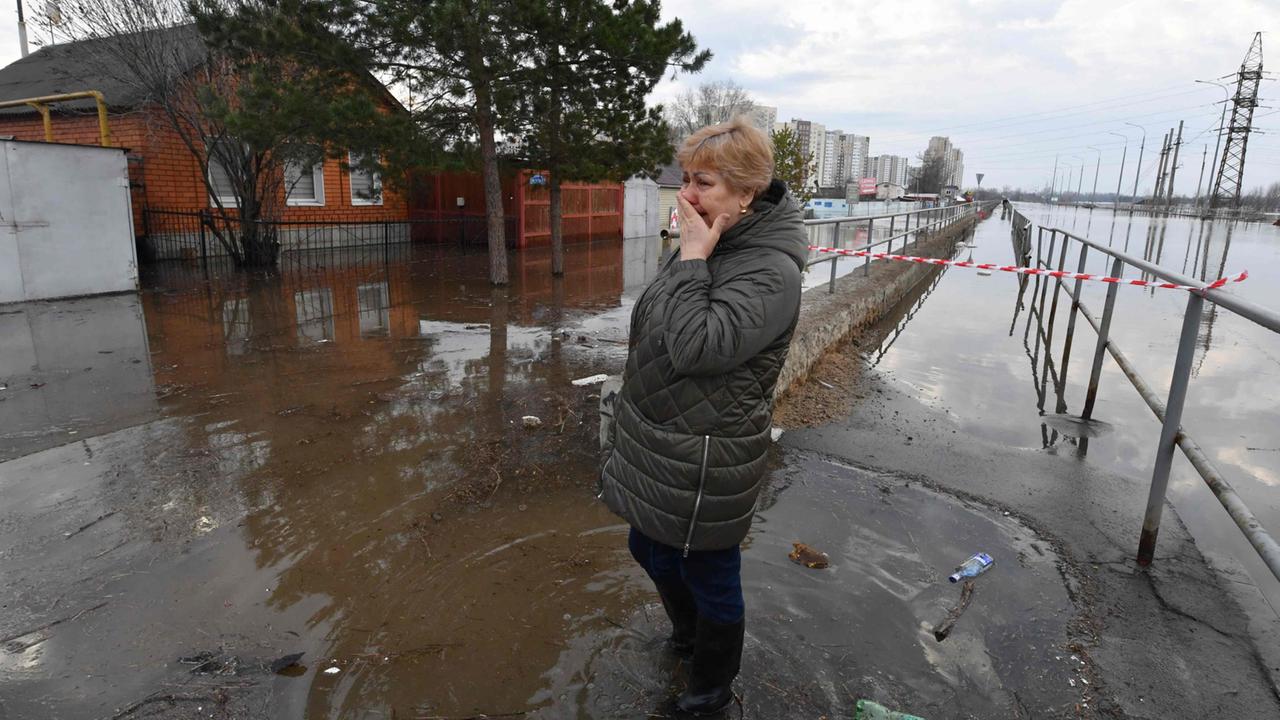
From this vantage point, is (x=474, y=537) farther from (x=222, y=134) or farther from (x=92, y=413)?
(x=222, y=134)

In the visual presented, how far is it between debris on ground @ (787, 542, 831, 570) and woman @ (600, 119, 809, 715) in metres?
1.25

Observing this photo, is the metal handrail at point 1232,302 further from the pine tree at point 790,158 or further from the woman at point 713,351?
the pine tree at point 790,158

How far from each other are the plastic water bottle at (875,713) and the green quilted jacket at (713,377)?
796 mm

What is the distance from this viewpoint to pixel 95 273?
950 centimetres

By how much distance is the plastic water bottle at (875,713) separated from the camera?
2254 mm

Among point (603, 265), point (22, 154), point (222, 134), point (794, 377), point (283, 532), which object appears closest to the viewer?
point (283, 532)

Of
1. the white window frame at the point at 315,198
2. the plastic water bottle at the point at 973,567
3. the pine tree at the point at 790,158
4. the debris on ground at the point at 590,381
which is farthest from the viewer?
the pine tree at the point at 790,158

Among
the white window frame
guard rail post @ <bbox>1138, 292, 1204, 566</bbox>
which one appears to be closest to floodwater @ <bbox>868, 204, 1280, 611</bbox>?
guard rail post @ <bbox>1138, 292, 1204, 566</bbox>

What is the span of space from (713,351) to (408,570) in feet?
6.32

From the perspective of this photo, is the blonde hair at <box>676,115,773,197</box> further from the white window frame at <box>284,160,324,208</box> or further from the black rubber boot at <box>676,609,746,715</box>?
the white window frame at <box>284,160,324,208</box>

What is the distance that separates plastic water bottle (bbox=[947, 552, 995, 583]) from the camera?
3.11 m

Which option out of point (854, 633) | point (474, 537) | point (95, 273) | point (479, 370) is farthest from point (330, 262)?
point (854, 633)

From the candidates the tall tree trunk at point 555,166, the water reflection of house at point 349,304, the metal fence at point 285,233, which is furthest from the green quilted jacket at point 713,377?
the metal fence at point 285,233

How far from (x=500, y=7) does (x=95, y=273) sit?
644 centimetres
